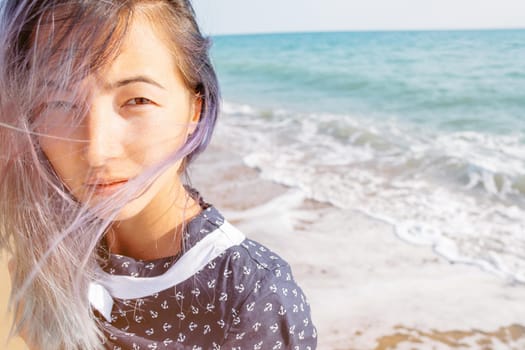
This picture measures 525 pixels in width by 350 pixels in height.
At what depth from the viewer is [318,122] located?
28.9ft

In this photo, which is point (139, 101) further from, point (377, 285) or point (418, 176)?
point (418, 176)

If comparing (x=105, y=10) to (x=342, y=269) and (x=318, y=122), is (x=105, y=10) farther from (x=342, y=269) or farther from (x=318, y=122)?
(x=318, y=122)

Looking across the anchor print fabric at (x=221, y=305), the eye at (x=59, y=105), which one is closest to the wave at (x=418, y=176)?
the anchor print fabric at (x=221, y=305)

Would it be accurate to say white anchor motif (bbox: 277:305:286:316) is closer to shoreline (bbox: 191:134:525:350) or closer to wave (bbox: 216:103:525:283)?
shoreline (bbox: 191:134:525:350)

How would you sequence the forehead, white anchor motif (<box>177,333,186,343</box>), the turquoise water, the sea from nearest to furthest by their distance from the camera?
the forehead → white anchor motif (<box>177,333,186,343</box>) → the sea → the turquoise water

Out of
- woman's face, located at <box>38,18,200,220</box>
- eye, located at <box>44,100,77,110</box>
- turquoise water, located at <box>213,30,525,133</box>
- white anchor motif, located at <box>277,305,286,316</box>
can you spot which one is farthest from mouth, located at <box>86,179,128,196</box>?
turquoise water, located at <box>213,30,525,133</box>

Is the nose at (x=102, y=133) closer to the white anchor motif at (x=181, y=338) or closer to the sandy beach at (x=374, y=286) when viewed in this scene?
the white anchor motif at (x=181, y=338)

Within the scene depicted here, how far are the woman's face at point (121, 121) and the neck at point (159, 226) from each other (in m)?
0.16

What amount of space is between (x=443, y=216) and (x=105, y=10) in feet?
12.2

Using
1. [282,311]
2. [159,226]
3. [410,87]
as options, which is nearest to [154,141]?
[159,226]

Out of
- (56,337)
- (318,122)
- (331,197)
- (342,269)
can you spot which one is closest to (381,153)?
(331,197)

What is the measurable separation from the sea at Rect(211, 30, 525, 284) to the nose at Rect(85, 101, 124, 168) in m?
0.51

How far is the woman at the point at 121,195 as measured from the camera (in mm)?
1243

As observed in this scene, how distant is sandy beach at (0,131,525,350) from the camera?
2.88 meters
